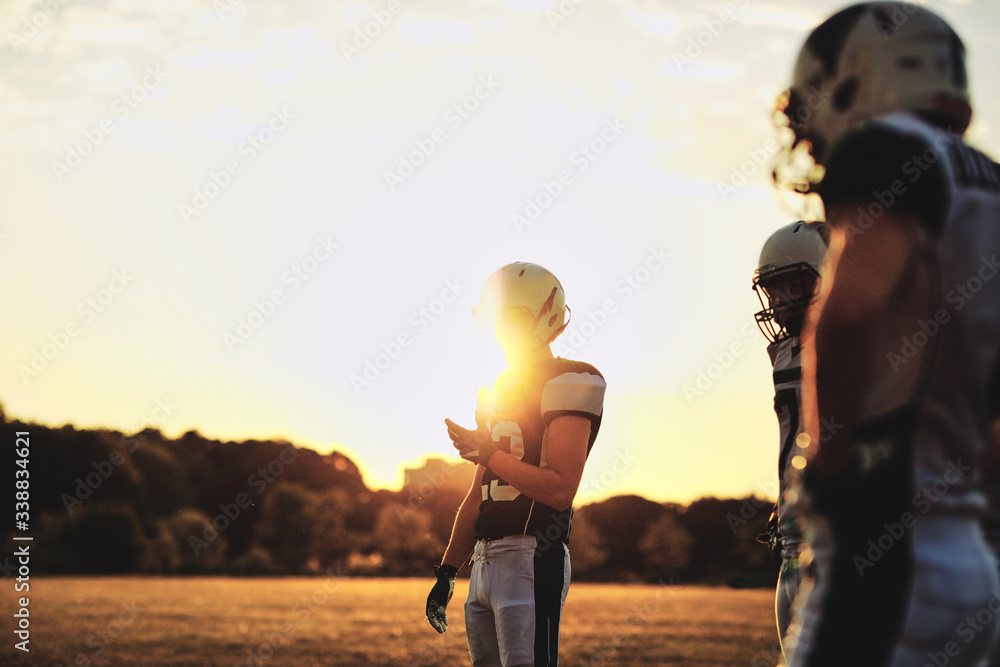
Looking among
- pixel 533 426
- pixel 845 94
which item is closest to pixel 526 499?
pixel 533 426

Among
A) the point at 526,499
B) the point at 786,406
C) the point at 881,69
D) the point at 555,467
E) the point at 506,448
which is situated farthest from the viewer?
the point at 786,406

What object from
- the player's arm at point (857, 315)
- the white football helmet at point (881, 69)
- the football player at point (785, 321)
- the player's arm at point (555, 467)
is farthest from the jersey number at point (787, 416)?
the player's arm at point (857, 315)

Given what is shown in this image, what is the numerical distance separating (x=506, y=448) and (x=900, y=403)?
2991mm

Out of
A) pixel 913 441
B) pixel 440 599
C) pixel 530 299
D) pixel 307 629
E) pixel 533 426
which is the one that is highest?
pixel 530 299

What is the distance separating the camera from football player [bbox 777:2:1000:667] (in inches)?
63.9

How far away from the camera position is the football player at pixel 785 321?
14.9ft

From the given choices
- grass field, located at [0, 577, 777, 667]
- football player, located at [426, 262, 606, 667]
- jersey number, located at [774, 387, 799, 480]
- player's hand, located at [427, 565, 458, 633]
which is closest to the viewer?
football player, located at [426, 262, 606, 667]

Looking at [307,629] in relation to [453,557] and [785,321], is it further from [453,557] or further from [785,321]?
[785,321]

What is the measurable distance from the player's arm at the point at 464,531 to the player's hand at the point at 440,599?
0.07 m

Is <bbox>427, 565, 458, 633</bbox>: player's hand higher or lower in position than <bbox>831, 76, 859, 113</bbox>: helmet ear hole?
lower
